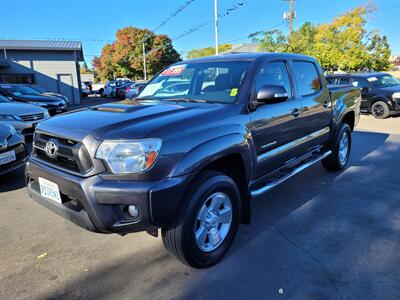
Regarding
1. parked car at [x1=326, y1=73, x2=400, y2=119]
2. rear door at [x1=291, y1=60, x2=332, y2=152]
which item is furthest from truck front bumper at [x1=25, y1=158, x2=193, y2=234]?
parked car at [x1=326, y1=73, x2=400, y2=119]

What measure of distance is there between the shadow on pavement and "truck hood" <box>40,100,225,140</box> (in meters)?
1.26

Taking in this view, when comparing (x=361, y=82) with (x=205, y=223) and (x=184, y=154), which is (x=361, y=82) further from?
(x=184, y=154)

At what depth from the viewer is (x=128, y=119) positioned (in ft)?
8.77

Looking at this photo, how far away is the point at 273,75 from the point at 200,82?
2.79 feet

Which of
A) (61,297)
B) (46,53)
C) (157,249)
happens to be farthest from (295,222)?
(46,53)

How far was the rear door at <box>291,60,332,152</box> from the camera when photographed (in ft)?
13.8

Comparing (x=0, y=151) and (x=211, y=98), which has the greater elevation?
(x=211, y=98)

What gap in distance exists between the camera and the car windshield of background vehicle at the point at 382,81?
474 inches

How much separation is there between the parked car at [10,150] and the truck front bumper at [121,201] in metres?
2.82

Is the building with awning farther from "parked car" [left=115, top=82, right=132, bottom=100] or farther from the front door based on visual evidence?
the front door

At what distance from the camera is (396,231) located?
3.44 m

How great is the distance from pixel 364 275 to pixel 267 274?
2.65ft

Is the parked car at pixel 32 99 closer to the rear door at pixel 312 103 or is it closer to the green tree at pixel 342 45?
the rear door at pixel 312 103

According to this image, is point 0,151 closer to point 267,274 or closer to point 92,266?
point 92,266
